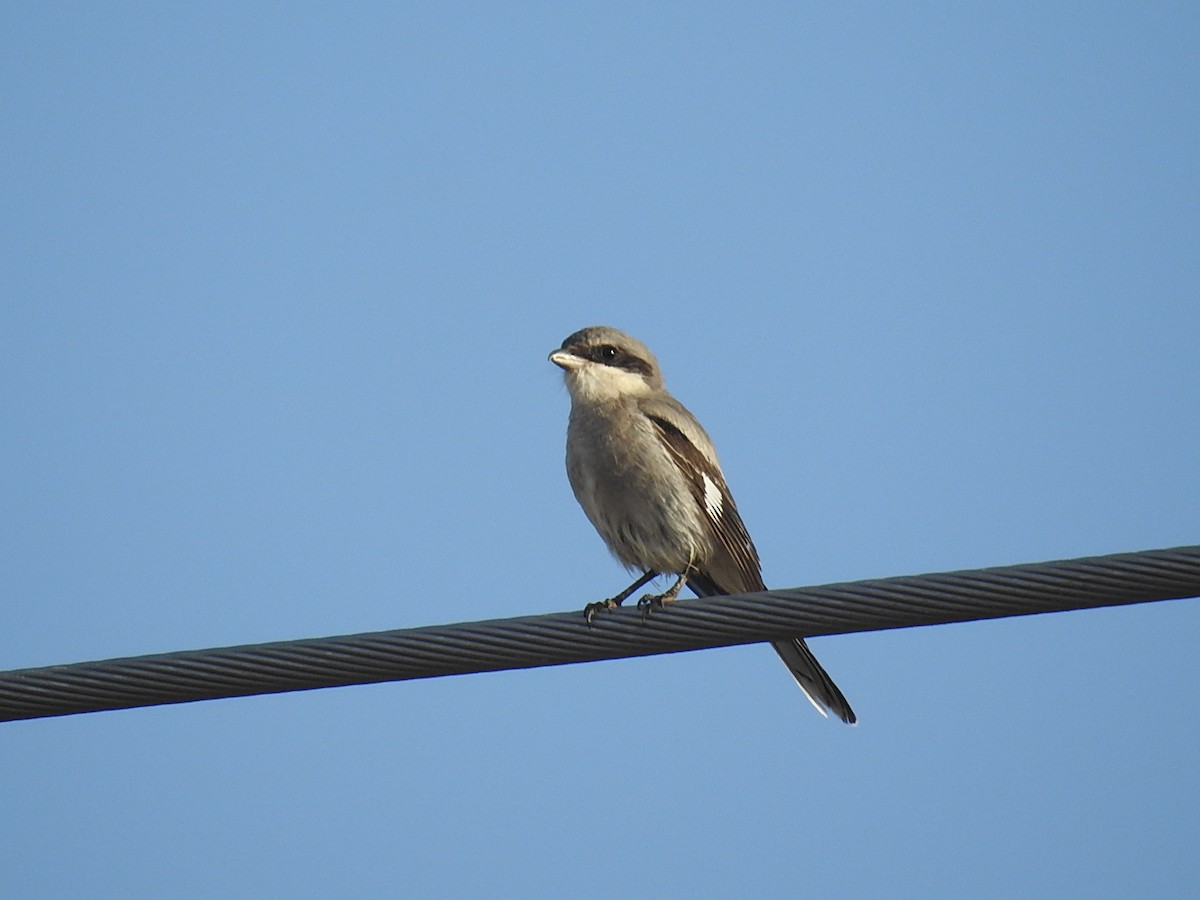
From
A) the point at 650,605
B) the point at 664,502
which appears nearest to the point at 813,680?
the point at 664,502

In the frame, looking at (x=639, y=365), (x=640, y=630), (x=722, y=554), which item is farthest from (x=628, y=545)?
(x=640, y=630)

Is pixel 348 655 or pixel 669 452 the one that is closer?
pixel 348 655

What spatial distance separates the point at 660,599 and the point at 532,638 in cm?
165

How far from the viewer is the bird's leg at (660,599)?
5351mm

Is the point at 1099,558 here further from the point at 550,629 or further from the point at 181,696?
the point at 181,696

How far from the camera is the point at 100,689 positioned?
4.65 metres

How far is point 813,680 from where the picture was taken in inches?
296

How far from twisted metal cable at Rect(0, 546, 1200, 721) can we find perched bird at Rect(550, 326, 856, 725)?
2.53 meters

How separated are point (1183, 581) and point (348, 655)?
104 inches

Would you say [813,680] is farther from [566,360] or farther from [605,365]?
[566,360]

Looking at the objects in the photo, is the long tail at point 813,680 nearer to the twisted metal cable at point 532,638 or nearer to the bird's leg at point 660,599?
the bird's leg at point 660,599

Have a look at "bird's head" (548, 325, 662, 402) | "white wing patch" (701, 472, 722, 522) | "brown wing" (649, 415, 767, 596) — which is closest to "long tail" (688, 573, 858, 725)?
"brown wing" (649, 415, 767, 596)

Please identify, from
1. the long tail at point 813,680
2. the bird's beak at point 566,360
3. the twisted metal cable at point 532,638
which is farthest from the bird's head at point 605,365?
the twisted metal cable at point 532,638

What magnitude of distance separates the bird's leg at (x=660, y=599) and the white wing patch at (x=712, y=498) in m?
0.35
